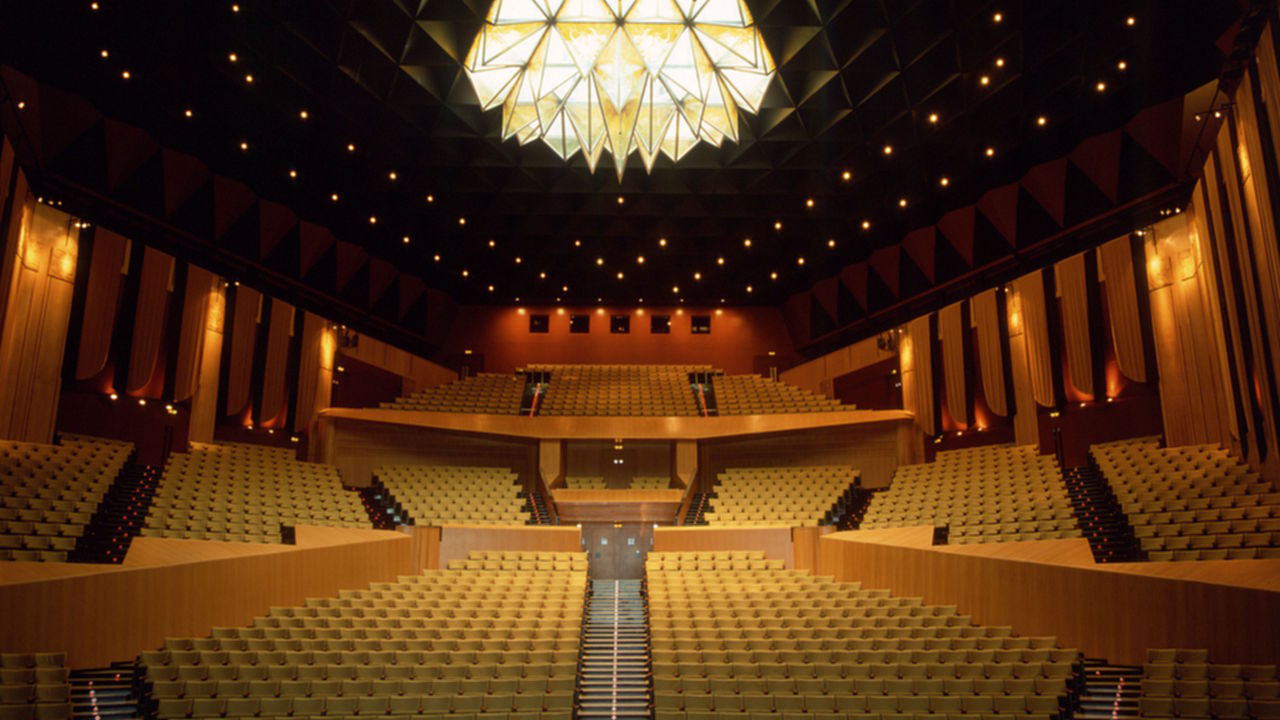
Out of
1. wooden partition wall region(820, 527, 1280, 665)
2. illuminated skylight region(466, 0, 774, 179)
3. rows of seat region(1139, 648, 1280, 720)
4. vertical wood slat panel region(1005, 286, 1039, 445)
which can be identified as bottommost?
rows of seat region(1139, 648, 1280, 720)

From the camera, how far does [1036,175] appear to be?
55.2 feet

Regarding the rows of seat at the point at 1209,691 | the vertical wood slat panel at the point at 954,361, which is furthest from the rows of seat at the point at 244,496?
the vertical wood slat panel at the point at 954,361

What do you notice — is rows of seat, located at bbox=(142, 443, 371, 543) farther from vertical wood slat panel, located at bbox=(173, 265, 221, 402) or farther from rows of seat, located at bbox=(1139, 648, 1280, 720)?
rows of seat, located at bbox=(1139, 648, 1280, 720)

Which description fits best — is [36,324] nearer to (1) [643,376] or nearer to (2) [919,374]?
(1) [643,376]

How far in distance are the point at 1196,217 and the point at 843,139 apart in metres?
6.27

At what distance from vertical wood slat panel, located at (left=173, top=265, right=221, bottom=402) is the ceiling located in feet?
6.07

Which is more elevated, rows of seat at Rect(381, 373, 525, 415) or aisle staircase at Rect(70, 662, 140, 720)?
rows of seat at Rect(381, 373, 525, 415)

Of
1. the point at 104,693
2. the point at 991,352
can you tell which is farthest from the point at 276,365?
the point at 991,352

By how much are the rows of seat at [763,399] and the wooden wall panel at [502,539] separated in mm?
6698

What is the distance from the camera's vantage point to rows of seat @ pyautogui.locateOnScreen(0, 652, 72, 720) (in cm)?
657

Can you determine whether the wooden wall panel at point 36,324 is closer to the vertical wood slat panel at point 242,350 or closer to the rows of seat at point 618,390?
the vertical wood slat panel at point 242,350

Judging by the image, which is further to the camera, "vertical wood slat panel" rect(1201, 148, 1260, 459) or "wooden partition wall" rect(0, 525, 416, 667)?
"vertical wood slat panel" rect(1201, 148, 1260, 459)

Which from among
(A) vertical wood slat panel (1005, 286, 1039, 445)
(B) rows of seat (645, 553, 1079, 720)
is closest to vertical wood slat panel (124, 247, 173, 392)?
(B) rows of seat (645, 553, 1079, 720)

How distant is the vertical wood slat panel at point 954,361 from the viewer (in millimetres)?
17891
